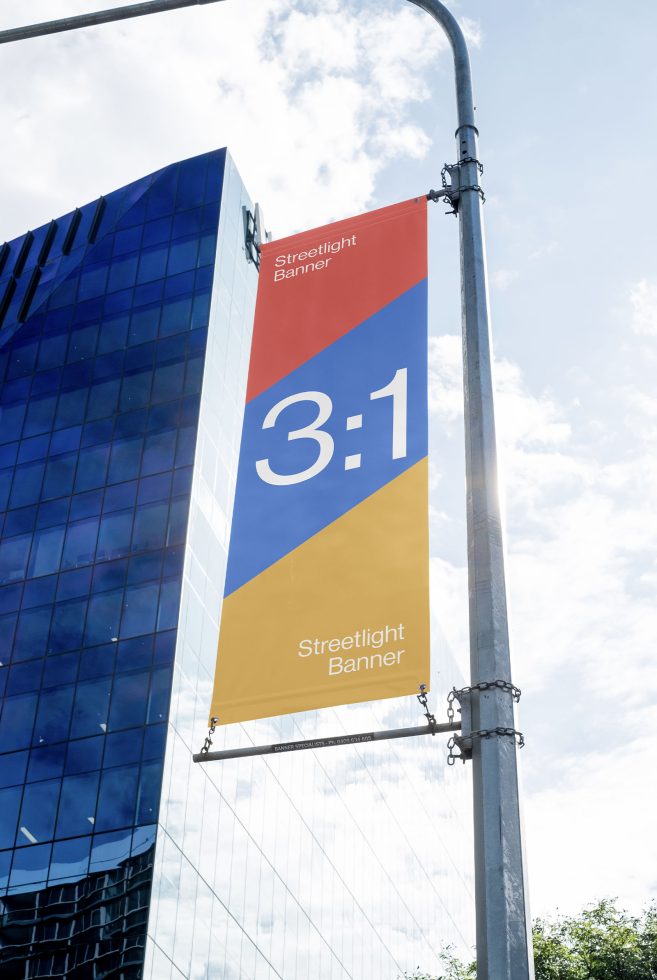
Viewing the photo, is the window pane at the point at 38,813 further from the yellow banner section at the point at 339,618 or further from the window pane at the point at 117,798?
the yellow banner section at the point at 339,618

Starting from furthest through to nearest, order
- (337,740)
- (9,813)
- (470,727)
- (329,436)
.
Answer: (9,813)
(329,436)
(337,740)
(470,727)

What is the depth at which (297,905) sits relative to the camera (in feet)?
169

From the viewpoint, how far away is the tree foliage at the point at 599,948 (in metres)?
34.1

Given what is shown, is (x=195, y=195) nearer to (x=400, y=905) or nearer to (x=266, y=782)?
(x=266, y=782)

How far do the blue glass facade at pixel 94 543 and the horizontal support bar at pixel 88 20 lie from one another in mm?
34607

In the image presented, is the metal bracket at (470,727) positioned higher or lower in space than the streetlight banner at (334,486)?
lower

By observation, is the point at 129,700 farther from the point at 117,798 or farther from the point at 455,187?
the point at 455,187

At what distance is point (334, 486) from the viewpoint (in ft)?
29.9

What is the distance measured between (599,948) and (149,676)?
1984cm

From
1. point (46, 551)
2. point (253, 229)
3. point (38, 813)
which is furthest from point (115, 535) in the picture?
point (253, 229)

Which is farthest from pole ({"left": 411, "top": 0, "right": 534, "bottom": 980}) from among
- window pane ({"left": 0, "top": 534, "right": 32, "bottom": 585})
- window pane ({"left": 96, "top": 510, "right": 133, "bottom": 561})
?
window pane ({"left": 0, "top": 534, "right": 32, "bottom": 585})

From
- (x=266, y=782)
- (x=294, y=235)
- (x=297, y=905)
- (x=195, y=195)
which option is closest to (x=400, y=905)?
(x=297, y=905)

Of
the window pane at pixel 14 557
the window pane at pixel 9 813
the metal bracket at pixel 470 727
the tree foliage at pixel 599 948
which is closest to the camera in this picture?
the metal bracket at pixel 470 727

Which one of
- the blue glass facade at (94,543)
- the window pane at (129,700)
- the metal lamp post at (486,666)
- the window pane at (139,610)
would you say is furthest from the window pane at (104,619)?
the metal lamp post at (486,666)
